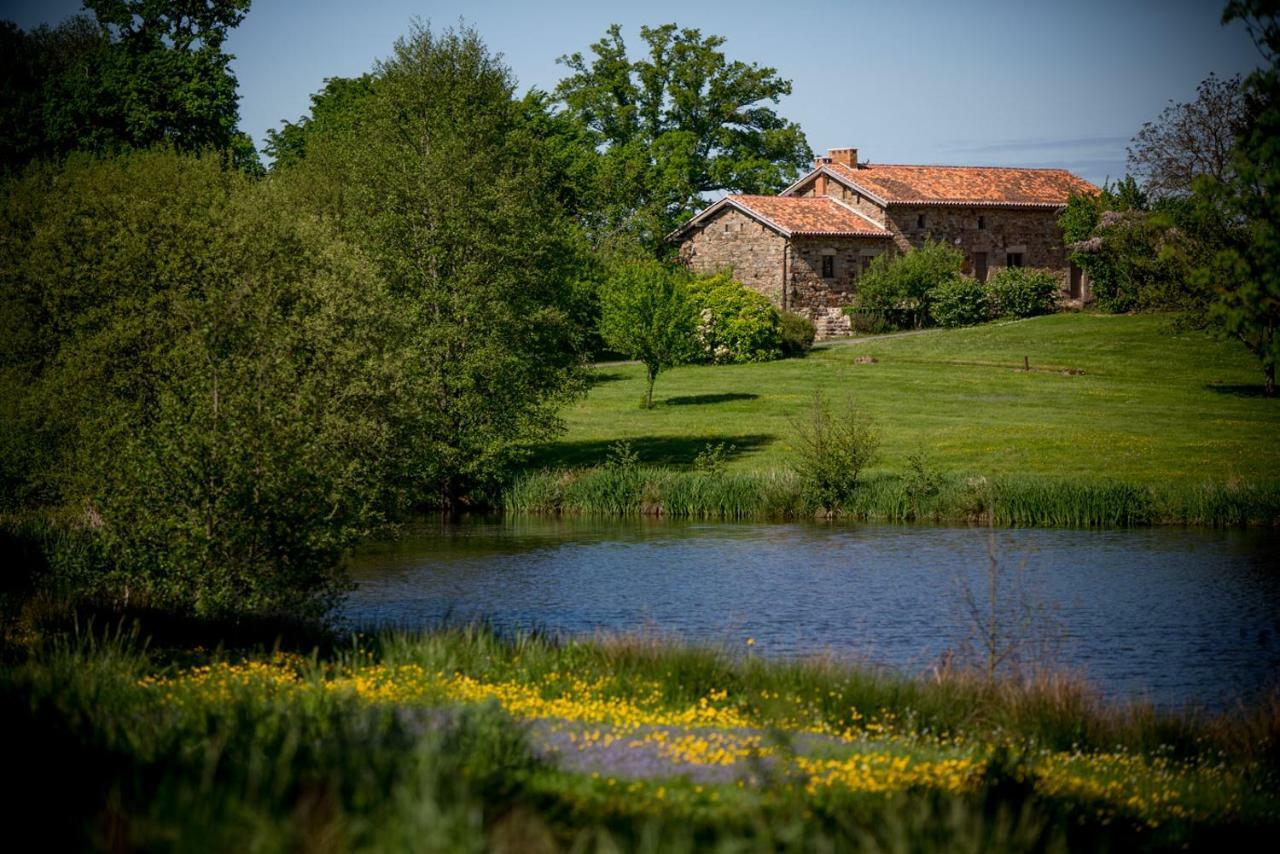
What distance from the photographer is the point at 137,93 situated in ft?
176

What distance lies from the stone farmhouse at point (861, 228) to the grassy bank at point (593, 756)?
56599 millimetres

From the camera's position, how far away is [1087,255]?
68625mm

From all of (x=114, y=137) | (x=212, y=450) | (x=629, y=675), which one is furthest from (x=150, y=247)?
(x=114, y=137)

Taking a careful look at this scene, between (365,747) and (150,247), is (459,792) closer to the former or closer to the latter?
(365,747)

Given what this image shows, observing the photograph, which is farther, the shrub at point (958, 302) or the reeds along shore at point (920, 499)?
the shrub at point (958, 302)

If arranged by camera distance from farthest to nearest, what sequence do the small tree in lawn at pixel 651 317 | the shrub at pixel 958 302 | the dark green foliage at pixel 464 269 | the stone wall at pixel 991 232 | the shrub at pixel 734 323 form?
the stone wall at pixel 991 232 < the shrub at pixel 958 302 < the shrub at pixel 734 323 < the small tree in lawn at pixel 651 317 < the dark green foliage at pixel 464 269

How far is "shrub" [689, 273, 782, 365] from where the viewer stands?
2445 inches

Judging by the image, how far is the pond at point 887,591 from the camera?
1988 centimetres

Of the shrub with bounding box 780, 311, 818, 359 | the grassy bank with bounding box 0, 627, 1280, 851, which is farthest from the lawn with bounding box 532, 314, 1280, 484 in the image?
the grassy bank with bounding box 0, 627, 1280, 851

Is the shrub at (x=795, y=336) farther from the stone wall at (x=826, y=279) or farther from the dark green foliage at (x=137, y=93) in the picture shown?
the dark green foliage at (x=137, y=93)

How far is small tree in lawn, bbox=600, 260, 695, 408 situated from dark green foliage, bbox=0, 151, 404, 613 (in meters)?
22.0

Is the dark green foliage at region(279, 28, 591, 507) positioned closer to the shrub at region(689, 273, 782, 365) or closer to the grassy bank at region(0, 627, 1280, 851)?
the grassy bank at region(0, 627, 1280, 851)

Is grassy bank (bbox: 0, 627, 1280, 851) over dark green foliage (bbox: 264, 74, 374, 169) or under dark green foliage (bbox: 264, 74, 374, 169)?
under

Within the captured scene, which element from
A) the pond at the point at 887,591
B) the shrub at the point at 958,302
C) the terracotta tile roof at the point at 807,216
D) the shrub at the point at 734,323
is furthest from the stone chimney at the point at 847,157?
the pond at the point at 887,591
